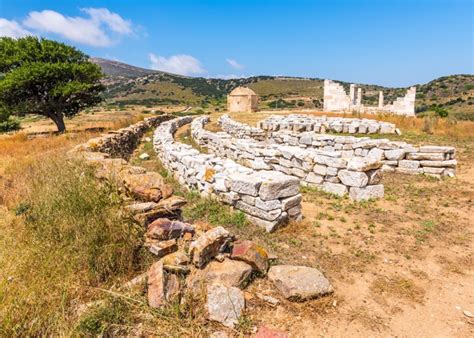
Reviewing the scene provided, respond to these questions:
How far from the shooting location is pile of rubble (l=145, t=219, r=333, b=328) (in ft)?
9.33

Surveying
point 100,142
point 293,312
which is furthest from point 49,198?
point 100,142

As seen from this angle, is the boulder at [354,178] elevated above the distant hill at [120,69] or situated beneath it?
situated beneath

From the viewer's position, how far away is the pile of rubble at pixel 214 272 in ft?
9.33

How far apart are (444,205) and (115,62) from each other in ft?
685

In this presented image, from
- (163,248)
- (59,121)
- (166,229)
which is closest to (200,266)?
(163,248)

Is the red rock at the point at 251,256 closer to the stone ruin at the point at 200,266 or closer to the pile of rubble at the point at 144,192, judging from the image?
the stone ruin at the point at 200,266

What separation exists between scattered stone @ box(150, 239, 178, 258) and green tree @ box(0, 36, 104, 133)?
1428cm

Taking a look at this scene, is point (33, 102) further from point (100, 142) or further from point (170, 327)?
point (170, 327)

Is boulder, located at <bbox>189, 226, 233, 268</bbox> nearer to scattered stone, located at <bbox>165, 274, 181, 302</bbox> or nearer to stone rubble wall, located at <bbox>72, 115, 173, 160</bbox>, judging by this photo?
scattered stone, located at <bbox>165, 274, 181, 302</bbox>

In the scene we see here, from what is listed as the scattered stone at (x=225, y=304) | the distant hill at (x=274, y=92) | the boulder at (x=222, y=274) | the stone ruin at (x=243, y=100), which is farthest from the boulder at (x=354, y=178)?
the distant hill at (x=274, y=92)

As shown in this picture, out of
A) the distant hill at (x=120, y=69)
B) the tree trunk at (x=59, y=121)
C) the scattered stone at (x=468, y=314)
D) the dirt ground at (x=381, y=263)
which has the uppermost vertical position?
the distant hill at (x=120, y=69)

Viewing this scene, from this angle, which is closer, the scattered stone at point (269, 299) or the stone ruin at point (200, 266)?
the stone ruin at point (200, 266)

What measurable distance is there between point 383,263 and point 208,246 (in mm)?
2431

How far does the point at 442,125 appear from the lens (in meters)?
15.2
